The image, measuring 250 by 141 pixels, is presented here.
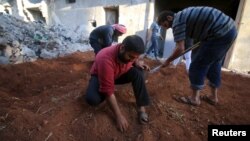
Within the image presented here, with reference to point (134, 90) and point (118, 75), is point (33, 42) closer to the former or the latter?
point (118, 75)

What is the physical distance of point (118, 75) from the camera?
238 cm

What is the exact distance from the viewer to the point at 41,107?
2498mm

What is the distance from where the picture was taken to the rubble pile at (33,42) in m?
5.56

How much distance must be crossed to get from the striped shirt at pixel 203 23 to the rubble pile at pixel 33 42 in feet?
14.8

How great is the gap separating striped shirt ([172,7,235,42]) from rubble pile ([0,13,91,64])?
14.8 feet

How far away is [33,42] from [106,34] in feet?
12.1

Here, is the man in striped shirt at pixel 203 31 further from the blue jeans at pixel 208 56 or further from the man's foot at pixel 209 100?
the man's foot at pixel 209 100

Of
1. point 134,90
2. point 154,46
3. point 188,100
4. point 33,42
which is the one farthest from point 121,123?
point 33,42

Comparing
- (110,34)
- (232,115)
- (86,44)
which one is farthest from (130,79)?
(86,44)

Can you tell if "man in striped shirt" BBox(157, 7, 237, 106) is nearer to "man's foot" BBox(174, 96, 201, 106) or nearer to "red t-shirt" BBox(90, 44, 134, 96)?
"man's foot" BBox(174, 96, 201, 106)

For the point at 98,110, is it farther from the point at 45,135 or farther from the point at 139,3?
the point at 139,3

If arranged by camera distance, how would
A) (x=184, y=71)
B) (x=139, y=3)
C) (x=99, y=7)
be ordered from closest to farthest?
(x=184, y=71) → (x=139, y=3) → (x=99, y=7)

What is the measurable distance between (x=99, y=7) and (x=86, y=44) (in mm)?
2138

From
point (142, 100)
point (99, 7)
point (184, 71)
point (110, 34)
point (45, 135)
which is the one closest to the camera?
point (45, 135)
